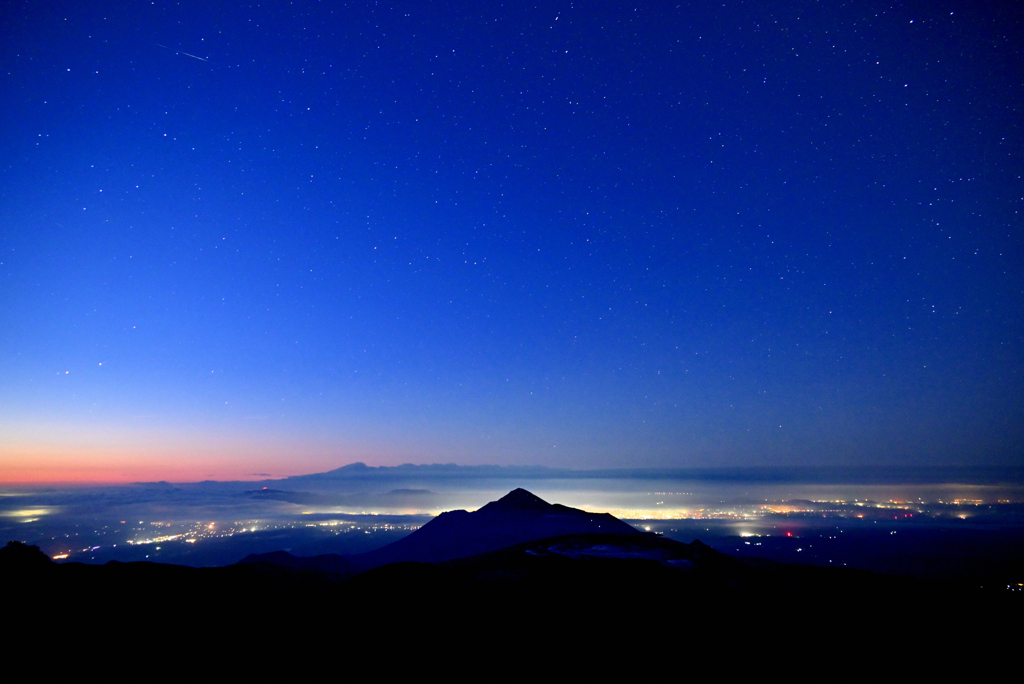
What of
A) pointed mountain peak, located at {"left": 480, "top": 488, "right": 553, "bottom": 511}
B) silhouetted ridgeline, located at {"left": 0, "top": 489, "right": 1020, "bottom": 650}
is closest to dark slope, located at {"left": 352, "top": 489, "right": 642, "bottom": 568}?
pointed mountain peak, located at {"left": 480, "top": 488, "right": 553, "bottom": 511}

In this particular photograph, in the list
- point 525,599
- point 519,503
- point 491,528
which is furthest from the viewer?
point 519,503

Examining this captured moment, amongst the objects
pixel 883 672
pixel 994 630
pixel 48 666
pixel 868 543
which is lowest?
pixel 868 543

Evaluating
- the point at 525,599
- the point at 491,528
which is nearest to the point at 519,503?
the point at 491,528

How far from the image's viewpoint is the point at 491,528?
563 feet

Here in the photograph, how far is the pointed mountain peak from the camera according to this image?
586 ft

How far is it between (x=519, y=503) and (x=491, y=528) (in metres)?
17.5

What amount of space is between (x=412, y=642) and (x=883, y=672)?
25.8 m

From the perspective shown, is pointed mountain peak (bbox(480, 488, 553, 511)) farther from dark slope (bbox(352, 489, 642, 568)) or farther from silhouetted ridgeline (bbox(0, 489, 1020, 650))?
silhouetted ridgeline (bbox(0, 489, 1020, 650))

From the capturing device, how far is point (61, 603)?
113 feet

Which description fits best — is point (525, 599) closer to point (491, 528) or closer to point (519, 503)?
point (491, 528)

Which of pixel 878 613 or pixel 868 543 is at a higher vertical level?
pixel 878 613

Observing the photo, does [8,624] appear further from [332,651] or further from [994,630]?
[994,630]

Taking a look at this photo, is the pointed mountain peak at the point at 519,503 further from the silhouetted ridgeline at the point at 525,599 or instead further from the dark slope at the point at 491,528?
the silhouetted ridgeline at the point at 525,599

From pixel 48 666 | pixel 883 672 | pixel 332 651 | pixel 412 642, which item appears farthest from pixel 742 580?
pixel 48 666
